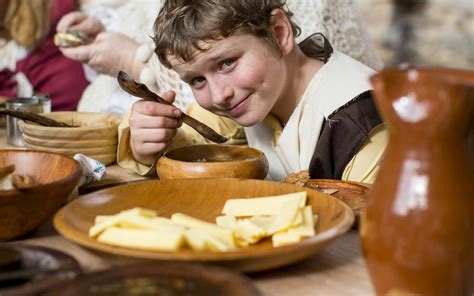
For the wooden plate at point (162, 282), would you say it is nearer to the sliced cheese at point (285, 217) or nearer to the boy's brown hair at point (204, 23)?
the sliced cheese at point (285, 217)

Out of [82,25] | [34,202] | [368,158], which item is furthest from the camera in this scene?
[82,25]

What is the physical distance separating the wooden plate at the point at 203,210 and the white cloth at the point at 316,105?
481 millimetres

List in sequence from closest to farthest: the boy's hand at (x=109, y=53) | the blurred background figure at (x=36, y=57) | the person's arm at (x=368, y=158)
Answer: the person's arm at (x=368, y=158)
the boy's hand at (x=109, y=53)
the blurred background figure at (x=36, y=57)

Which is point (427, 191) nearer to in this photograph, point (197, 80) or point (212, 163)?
point (212, 163)

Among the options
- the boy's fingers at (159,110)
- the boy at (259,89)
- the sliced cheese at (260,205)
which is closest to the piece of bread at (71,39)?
the boy at (259,89)

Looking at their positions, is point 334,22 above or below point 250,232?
above

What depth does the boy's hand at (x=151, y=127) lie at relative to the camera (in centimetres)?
141

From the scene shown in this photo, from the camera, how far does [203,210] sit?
1.00 metres

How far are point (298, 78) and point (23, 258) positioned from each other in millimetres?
945

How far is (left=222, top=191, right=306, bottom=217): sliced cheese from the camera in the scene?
0.94 m

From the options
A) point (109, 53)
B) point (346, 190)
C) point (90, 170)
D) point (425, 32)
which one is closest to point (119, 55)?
point (109, 53)

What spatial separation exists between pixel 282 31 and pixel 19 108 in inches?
26.1

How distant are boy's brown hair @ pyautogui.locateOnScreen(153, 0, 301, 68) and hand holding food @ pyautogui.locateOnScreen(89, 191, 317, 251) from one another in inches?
22.5

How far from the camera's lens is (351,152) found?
1405 millimetres
